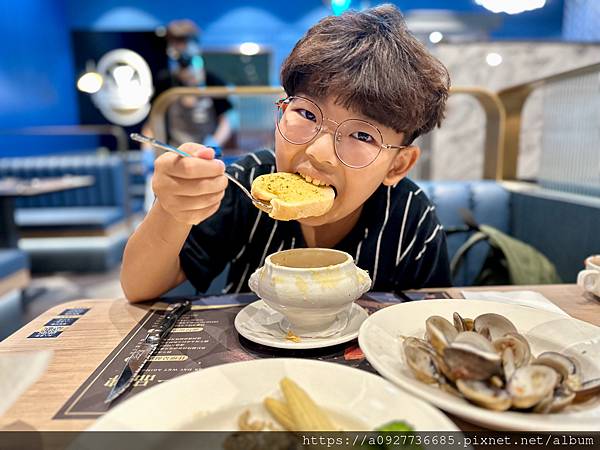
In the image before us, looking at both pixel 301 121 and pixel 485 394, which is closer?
pixel 485 394

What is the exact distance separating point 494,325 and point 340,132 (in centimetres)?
47

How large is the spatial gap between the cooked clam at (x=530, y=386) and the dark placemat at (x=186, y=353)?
0.75 ft

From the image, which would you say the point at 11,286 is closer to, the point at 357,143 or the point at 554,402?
the point at 357,143

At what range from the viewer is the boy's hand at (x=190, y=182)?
765 mm

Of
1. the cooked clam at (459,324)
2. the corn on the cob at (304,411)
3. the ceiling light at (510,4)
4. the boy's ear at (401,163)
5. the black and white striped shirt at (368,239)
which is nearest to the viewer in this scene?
the corn on the cob at (304,411)

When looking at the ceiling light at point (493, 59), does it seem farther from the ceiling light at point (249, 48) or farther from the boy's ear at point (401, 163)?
the ceiling light at point (249, 48)

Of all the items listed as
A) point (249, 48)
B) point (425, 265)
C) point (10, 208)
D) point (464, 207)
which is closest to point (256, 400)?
point (425, 265)

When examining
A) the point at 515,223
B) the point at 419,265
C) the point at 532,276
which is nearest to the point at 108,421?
the point at 419,265

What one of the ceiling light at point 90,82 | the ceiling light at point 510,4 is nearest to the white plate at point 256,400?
the ceiling light at point 510,4

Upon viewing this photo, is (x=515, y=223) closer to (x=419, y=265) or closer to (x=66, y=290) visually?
(x=419, y=265)

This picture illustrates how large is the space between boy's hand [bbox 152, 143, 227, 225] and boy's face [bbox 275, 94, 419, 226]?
21 centimetres

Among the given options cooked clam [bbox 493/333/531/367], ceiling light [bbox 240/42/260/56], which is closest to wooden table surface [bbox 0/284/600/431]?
cooked clam [bbox 493/333/531/367]

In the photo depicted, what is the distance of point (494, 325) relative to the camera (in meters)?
0.70

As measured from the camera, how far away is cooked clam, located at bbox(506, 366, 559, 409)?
1.69 ft
